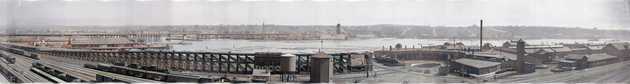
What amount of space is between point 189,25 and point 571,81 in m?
1.92

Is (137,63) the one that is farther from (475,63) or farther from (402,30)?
(475,63)

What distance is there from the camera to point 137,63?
2.04m

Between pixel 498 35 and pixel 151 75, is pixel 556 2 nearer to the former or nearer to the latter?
pixel 498 35

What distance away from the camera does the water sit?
2.00m

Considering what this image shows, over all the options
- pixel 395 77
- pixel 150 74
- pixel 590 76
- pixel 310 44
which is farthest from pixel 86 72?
pixel 590 76

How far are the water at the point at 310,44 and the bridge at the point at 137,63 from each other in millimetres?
30

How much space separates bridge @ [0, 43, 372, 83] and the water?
3 cm

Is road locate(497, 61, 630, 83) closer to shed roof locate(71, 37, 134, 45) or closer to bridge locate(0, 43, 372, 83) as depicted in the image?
bridge locate(0, 43, 372, 83)

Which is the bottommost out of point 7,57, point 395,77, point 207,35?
point 395,77

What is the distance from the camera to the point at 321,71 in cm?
193

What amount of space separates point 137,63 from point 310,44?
864 millimetres

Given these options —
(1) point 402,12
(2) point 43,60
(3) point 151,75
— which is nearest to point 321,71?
(1) point 402,12

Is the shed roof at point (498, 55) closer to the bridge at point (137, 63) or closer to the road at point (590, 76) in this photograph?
the road at point (590, 76)

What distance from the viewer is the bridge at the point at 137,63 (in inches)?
79.4
